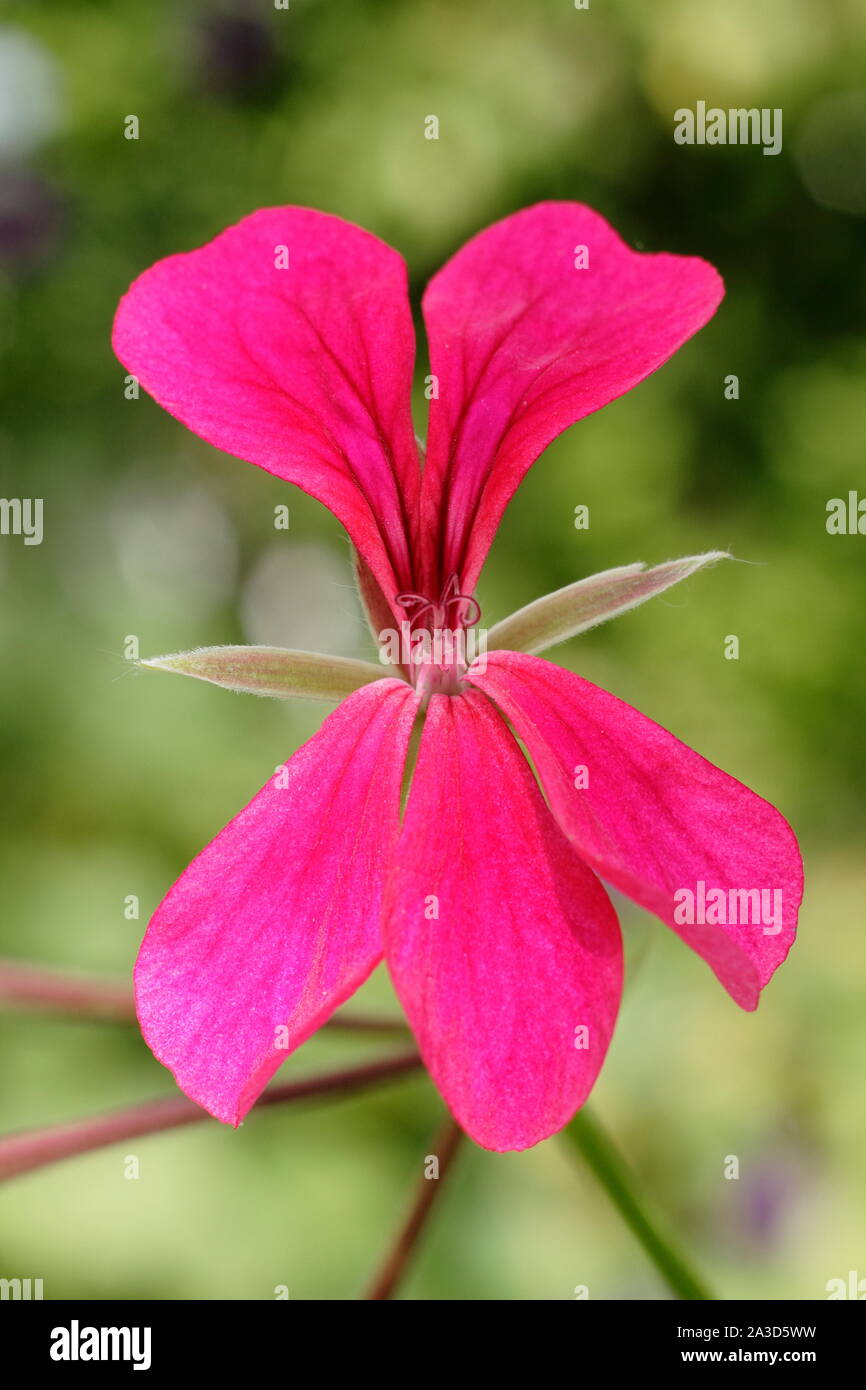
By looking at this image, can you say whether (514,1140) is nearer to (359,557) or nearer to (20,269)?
(359,557)

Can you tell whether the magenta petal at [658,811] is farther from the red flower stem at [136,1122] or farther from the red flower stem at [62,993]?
the red flower stem at [62,993]

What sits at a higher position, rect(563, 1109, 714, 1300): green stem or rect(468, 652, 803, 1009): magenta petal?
rect(468, 652, 803, 1009): magenta petal

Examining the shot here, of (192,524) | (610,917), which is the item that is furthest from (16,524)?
(610,917)

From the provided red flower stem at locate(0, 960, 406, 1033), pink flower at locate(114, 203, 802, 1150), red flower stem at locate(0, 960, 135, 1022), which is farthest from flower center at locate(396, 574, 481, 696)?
red flower stem at locate(0, 960, 135, 1022)

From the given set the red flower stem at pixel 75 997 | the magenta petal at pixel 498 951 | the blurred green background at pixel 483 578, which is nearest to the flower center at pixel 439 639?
the magenta petal at pixel 498 951

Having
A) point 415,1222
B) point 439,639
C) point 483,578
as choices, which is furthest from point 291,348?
point 483,578

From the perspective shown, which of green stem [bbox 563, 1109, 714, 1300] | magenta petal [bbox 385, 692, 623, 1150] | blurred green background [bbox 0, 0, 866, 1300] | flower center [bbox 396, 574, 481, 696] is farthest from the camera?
blurred green background [bbox 0, 0, 866, 1300]

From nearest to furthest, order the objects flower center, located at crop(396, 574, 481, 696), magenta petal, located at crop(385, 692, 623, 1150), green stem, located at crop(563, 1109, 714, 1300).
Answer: magenta petal, located at crop(385, 692, 623, 1150)
flower center, located at crop(396, 574, 481, 696)
green stem, located at crop(563, 1109, 714, 1300)

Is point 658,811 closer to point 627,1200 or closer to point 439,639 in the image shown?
point 439,639

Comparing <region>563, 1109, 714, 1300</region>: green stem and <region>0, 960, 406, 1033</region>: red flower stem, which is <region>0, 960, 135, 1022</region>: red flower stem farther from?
<region>563, 1109, 714, 1300</region>: green stem
